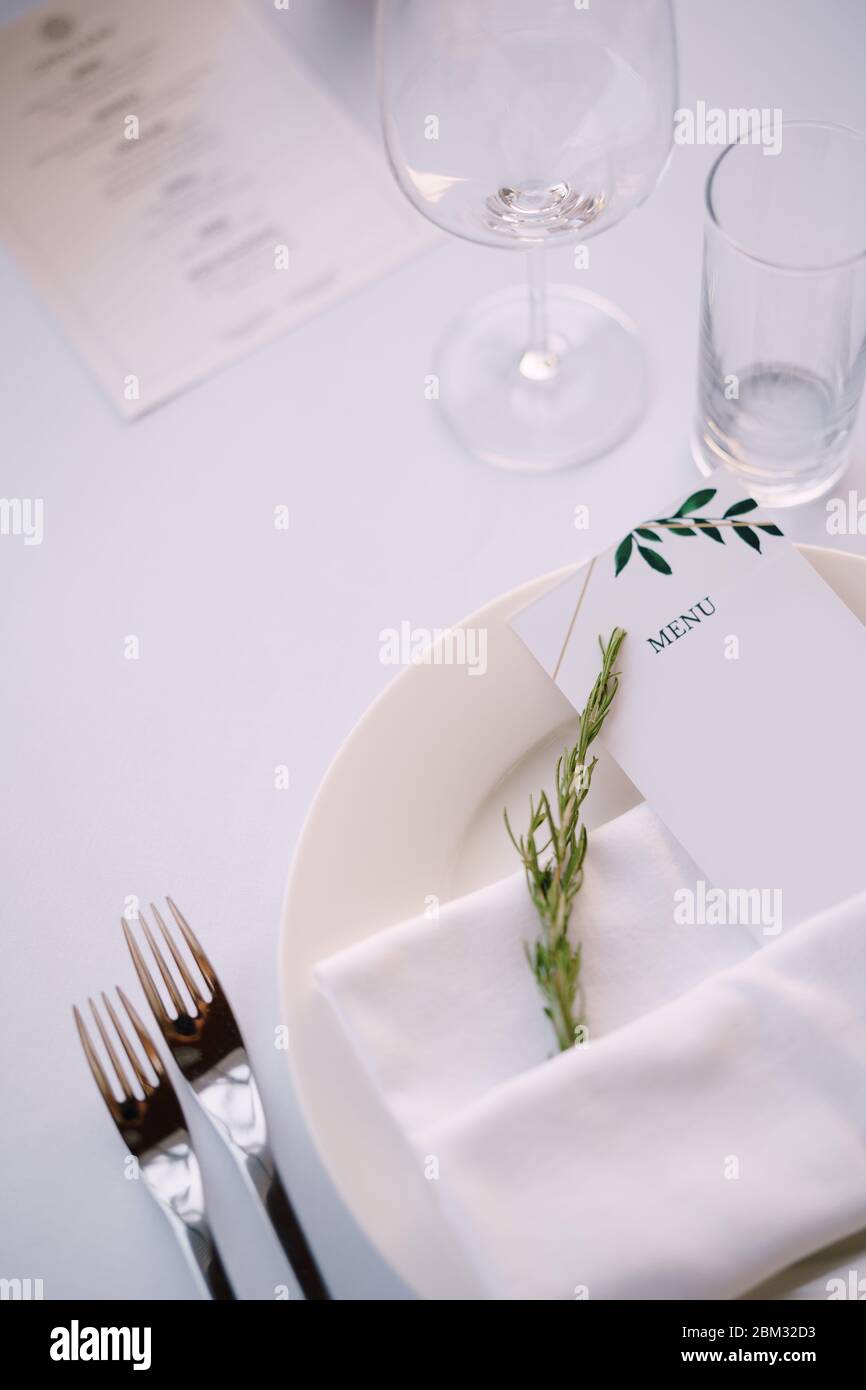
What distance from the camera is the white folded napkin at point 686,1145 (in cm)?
52

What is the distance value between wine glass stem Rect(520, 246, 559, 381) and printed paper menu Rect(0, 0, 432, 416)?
4.5 inches

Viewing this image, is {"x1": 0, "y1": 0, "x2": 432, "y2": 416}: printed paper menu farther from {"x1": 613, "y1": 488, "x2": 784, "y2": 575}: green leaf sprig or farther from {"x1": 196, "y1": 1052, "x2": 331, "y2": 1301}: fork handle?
{"x1": 196, "y1": 1052, "x2": 331, "y2": 1301}: fork handle

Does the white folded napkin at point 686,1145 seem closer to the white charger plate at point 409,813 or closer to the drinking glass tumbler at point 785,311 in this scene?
the white charger plate at point 409,813

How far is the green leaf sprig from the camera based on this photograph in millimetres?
653

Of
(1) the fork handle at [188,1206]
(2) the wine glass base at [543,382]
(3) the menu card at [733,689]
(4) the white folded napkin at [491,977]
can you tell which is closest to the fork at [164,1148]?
(1) the fork handle at [188,1206]

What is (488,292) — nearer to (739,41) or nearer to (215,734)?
(739,41)

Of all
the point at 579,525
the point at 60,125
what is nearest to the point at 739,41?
the point at 579,525

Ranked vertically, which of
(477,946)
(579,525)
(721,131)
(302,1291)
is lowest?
(302,1291)

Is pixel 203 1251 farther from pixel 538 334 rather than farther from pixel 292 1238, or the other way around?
pixel 538 334

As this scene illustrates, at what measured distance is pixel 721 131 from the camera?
855 mm

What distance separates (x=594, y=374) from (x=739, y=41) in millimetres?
285

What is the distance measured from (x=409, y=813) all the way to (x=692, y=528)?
22 centimetres

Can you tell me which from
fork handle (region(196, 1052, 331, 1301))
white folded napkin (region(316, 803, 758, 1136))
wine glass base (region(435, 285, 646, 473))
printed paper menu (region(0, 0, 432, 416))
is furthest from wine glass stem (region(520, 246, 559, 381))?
fork handle (region(196, 1052, 331, 1301))

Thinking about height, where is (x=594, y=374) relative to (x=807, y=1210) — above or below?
above
